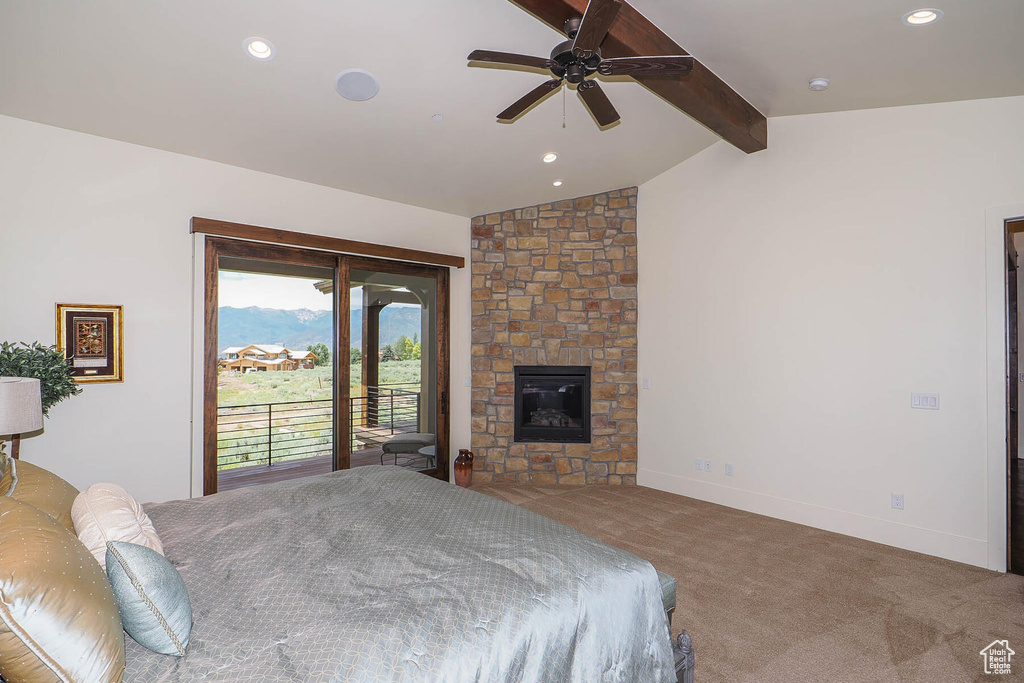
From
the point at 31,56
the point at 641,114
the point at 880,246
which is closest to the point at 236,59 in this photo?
the point at 31,56

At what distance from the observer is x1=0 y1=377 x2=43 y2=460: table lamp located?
2320 mm

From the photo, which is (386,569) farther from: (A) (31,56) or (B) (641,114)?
(B) (641,114)

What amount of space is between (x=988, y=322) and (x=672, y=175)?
2.82 metres

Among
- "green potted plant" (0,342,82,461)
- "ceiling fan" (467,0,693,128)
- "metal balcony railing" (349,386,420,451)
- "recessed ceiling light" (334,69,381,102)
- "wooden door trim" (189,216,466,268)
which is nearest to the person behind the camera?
"ceiling fan" (467,0,693,128)

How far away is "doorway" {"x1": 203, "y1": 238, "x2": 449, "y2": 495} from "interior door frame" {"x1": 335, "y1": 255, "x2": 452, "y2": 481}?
0.01 m

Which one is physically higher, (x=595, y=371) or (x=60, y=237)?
(x=60, y=237)

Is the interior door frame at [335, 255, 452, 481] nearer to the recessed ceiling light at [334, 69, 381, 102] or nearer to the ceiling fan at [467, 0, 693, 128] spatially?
the recessed ceiling light at [334, 69, 381, 102]

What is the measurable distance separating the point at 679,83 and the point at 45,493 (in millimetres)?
3663

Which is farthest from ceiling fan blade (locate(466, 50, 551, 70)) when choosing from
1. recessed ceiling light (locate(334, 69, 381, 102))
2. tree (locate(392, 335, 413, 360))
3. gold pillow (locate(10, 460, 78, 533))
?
tree (locate(392, 335, 413, 360))

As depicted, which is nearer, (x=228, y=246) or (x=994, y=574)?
(x=994, y=574)

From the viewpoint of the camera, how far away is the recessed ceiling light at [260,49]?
2621 mm

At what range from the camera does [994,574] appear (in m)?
3.21

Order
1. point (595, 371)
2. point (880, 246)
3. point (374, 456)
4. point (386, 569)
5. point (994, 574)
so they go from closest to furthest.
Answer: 1. point (386, 569)
2. point (994, 574)
3. point (880, 246)
4. point (374, 456)
5. point (595, 371)

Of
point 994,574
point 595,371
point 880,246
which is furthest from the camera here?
point 595,371
